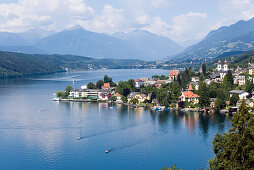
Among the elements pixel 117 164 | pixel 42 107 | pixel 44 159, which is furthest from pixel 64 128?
pixel 42 107

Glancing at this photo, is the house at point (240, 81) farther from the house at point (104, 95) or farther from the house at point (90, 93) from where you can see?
the house at point (90, 93)

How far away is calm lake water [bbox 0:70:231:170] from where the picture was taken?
16.8 meters

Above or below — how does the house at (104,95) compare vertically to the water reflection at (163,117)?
above

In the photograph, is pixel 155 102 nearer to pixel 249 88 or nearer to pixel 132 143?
pixel 249 88

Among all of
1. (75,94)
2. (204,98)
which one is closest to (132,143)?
(204,98)

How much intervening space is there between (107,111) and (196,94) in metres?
8.76

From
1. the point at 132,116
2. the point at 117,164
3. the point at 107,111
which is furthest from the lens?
the point at 107,111

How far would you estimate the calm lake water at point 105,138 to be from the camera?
55.0ft

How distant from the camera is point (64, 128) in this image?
906 inches

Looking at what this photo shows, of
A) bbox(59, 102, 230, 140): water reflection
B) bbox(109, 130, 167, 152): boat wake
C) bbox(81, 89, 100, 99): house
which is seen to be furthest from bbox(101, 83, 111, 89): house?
bbox(109, 130, 167, 152): boat wake

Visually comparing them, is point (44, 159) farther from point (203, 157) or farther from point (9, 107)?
point (9, 107)

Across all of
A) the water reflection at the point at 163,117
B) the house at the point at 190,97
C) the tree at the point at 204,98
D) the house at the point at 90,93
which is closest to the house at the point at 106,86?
the house at the point at 90,93

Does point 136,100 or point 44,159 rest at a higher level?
point 136,100

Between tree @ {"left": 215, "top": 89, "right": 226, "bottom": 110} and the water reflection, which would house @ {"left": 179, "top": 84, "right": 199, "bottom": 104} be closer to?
tree @ {"left": 215, "top": 89, "right": 226, "bottom": 110}
